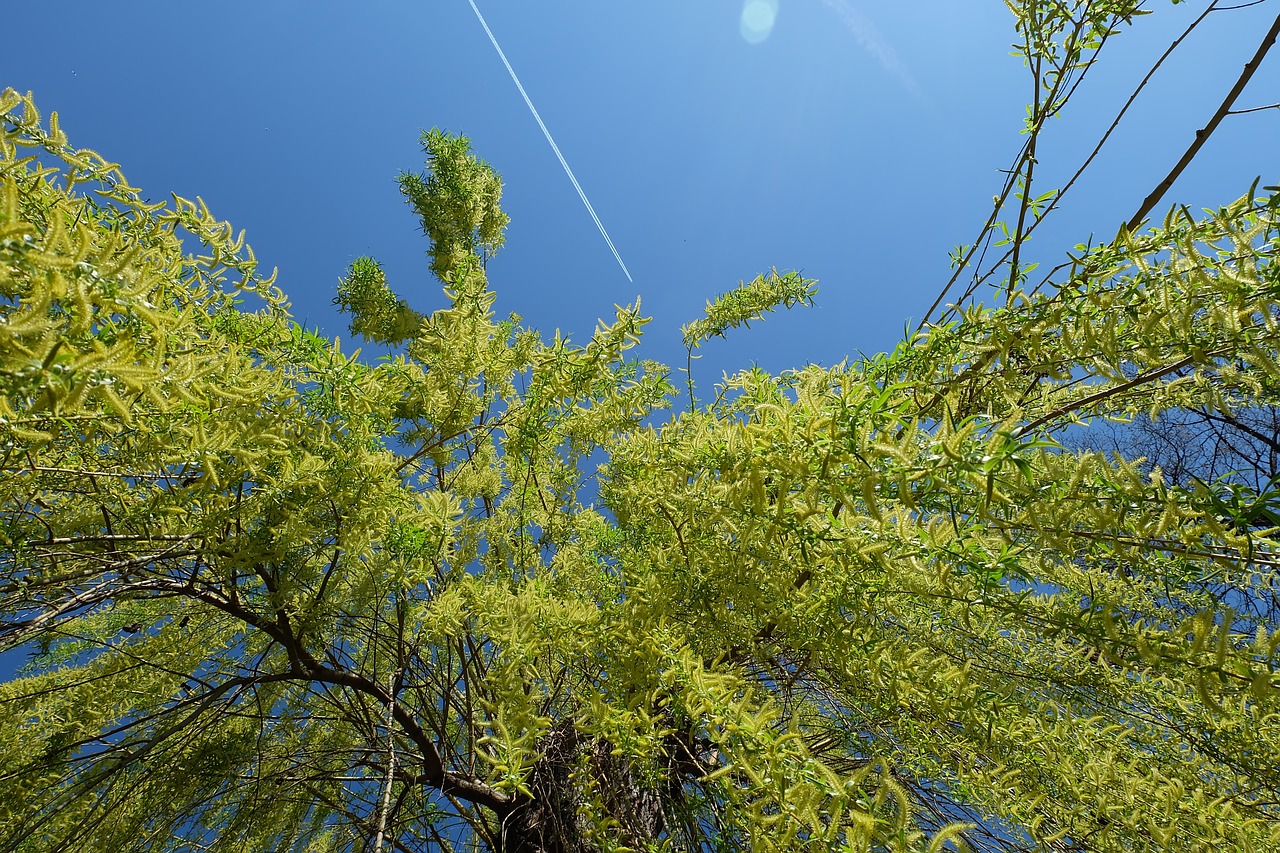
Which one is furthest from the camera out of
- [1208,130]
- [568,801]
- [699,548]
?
[568,801]

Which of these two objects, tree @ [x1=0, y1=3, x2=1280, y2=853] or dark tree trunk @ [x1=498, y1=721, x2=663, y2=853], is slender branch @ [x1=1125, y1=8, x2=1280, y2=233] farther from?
dark tree trunk @ [x1=498, y1=721, x2=663, y2=853]

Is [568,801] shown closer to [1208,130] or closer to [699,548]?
A: [699,548]

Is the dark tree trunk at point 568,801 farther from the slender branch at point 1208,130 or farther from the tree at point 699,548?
the slender branch at point 1208,130

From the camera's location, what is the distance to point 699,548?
1903mm

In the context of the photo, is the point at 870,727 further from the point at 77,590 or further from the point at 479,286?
the point at 77,590

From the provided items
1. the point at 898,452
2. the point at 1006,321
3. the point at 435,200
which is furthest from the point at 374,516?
the point at 435,200

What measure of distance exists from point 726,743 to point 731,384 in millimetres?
1283

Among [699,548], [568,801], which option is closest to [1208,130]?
[699,548]

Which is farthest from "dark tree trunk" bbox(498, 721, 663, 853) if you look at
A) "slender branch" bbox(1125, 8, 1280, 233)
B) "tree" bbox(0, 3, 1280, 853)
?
"slender branch" bbox(1125, 8, 1280, 233)

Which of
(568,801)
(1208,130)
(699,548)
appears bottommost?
(568,801)

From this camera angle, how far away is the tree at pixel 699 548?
2.96ft

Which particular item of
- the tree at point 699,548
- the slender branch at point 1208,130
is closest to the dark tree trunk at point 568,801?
the tree at point 699,548

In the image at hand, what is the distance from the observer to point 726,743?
119cm

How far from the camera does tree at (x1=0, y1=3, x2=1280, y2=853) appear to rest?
90 centimetres
